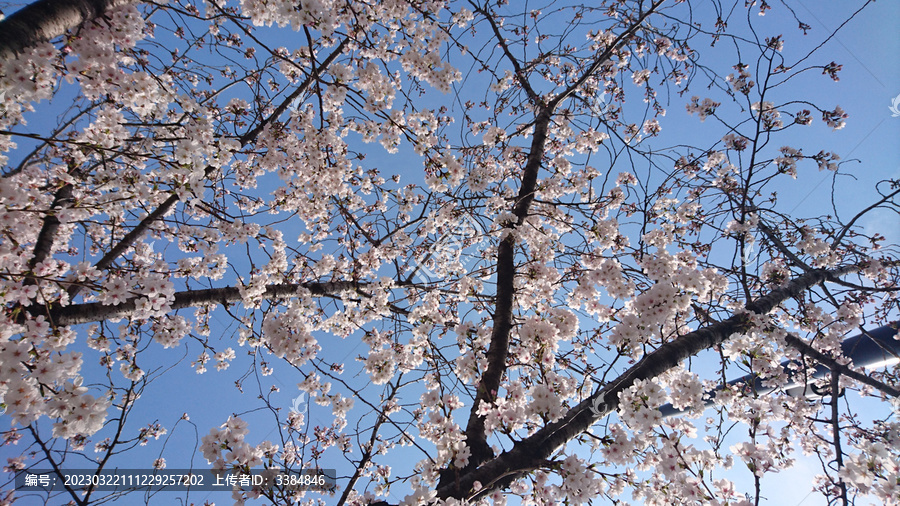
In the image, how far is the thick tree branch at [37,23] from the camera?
189 cm

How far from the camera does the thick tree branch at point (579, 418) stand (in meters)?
2.05

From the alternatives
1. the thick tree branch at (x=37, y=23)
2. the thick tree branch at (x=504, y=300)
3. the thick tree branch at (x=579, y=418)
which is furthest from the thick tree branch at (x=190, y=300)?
the thick tree branch at (x=579, y=418)

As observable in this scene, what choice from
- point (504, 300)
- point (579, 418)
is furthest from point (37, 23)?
point (579, 418)

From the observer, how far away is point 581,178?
16.2 feet

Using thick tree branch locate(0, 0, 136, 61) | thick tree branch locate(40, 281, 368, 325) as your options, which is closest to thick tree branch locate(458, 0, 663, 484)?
thick tree branch locate(40, 281, 368, 325)

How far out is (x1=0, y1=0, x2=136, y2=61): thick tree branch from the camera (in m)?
1.89

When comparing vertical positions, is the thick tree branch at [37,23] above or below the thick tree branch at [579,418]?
above

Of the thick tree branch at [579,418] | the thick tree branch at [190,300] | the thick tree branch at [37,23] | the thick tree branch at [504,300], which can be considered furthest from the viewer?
the thick tree branch at [190,300]

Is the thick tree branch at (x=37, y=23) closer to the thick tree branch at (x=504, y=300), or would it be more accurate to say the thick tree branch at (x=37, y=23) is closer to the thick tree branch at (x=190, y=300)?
the thick tree branch at (x=190, y=300)

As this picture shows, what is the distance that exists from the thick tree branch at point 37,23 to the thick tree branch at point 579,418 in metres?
3.57

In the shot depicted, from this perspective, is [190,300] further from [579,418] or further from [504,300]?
[579,418]

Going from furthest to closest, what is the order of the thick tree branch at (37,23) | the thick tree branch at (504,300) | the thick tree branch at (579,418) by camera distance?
the thick tree branch at (504,300), the thick tree branch at (579,418), the thick tree branch at (37,23)

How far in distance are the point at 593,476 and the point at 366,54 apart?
5.05 meters

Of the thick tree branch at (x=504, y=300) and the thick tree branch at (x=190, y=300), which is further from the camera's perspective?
the thick tree branch at (x=190, y=300)
